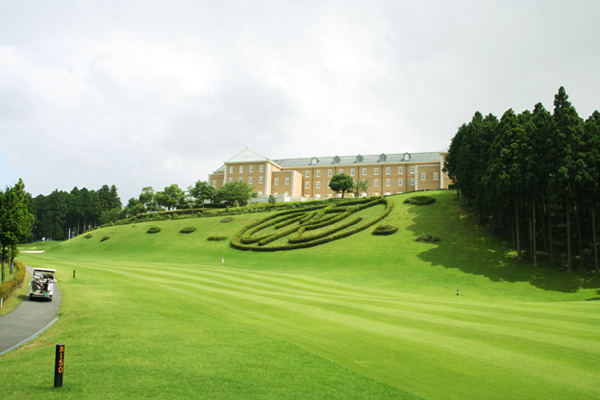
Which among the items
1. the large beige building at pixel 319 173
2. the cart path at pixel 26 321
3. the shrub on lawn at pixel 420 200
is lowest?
the cart path at pixel 26 321

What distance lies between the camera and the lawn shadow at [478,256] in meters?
30.9

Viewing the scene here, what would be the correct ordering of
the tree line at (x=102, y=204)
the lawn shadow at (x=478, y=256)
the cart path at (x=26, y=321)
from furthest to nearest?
the tree line at (x=102, y=204) < the lawn shadow at (x=478, y=256) < the cart path at (x=26, y=321)

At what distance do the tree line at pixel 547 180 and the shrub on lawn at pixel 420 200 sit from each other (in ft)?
41.5

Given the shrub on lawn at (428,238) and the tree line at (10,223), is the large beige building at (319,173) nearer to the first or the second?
the shrub on lawn at (428,238)

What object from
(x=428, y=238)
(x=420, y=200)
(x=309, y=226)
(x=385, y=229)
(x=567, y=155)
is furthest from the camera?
(x=420, y=200)

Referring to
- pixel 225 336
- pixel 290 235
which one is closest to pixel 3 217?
pixel 225 336

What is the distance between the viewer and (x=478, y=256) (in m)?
37.8

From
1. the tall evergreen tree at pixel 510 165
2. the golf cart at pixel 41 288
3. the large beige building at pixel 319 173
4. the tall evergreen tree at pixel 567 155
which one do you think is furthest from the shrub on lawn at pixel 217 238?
the tall evergreen tree at pixel 567 155

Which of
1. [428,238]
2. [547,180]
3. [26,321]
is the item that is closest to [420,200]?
[428,238]

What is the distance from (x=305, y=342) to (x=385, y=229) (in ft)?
117

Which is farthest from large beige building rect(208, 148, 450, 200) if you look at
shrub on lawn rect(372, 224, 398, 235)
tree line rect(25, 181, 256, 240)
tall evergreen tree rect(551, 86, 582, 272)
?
tall evergreen tree rect(551, 86, 582, 272)

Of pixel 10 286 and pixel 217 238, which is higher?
pixel 217 238

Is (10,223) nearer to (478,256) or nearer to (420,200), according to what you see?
(478,256)

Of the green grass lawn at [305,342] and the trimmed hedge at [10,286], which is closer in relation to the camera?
the green grass lawn at [305,342]
